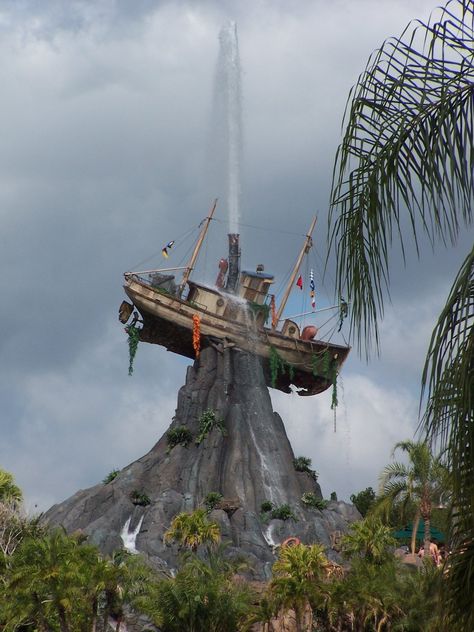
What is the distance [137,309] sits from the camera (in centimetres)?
7012

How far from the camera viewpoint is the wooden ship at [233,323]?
226 ft

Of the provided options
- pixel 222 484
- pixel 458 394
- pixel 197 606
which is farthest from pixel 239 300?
pixel 458 394

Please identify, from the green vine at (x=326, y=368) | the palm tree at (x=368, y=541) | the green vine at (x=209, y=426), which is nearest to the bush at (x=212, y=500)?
the green vine at (x=209, y=426)

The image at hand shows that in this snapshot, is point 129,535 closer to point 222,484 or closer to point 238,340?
point 222,484

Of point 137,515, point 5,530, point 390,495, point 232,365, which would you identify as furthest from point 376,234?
point 232,365

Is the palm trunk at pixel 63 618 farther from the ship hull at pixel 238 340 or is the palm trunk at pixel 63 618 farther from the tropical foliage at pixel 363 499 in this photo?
the tropical foliage at pixel 363 499

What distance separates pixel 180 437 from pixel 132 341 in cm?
718

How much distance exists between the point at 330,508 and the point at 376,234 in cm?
6161

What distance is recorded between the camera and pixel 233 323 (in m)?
69.5

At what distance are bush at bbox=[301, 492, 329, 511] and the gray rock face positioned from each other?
541mm

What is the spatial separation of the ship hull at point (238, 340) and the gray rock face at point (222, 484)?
42.5 inches

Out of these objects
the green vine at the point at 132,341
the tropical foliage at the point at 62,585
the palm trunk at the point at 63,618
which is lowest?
the palm trunk at the point at 63,618

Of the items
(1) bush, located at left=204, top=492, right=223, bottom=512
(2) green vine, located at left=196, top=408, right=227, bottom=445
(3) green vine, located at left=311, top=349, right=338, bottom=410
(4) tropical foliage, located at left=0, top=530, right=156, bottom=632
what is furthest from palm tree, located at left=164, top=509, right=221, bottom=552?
(3) green vine, located at left=311, top=349, right=338, bottom=410

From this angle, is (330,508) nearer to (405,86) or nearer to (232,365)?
(232,365)
